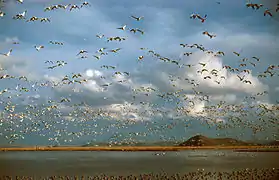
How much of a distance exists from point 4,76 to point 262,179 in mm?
51585

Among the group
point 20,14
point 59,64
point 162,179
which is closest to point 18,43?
point 20,14

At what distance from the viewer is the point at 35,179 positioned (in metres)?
91.1

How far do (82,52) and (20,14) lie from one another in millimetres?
8996

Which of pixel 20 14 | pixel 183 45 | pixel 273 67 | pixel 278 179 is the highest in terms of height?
pixel 20 14

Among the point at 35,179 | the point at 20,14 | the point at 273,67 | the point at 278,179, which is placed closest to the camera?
the point at 20,14

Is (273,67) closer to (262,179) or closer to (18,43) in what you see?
(262,179)

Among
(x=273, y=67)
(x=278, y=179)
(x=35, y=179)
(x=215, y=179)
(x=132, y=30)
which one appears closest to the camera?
(x=132, y=30)

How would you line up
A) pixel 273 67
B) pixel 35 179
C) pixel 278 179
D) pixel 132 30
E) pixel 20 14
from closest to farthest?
pixel 20 14, pixel 132 30, pixel 273 67, pixel 278 179, pixel 35 179

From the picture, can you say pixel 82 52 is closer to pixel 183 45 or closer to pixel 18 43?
pixel 18 43

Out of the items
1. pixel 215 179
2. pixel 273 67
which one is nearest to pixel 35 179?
pixel 215 179

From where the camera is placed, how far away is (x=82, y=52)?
150 ft

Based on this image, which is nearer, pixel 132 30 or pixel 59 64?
pixel 132 30

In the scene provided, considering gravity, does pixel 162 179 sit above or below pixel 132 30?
below

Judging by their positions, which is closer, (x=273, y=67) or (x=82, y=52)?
(x=82, y=52)
